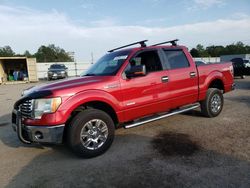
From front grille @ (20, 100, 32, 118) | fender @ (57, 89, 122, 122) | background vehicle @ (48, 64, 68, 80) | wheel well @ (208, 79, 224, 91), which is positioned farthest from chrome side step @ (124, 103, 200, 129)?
background vehicle @ (48, 64, 68, 80)

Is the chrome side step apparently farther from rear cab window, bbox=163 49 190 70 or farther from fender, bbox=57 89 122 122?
rear cab window, bbox=163 49 190 70

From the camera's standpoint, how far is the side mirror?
16.4 ft

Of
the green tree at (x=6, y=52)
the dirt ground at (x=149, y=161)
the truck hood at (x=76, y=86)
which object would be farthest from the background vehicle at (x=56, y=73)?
the green tree at (x=6, y=52)

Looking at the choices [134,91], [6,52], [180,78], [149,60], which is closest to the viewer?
[134,91]

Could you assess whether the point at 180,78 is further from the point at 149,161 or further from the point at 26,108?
the point at 26,108

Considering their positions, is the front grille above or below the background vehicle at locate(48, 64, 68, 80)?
below

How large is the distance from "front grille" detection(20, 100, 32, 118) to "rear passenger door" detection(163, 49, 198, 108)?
2928 millimetres

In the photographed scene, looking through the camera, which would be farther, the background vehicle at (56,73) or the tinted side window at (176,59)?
the background vehicle at (56,73)

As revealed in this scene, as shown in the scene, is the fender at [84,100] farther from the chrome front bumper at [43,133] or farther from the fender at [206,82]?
the fender at [206,82]

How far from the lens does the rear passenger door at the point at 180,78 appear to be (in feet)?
19.3

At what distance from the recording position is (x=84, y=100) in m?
4.55

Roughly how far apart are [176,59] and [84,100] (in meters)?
2.69

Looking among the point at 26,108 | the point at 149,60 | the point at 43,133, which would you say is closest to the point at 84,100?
the point at 43,133

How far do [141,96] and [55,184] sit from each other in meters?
2.41
